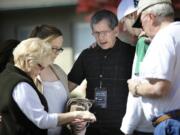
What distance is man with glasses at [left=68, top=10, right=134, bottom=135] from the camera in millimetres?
4000

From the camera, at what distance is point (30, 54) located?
11.2 feet

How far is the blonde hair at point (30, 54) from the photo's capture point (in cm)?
341

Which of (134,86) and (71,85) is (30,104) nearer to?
(134,86)

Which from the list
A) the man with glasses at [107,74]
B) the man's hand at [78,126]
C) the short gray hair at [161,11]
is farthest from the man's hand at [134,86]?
the man with glasses at [107,74]

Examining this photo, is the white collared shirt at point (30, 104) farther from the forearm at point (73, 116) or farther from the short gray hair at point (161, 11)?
the short gray hair at point (161, 11)

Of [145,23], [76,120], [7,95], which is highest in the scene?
[145,23]

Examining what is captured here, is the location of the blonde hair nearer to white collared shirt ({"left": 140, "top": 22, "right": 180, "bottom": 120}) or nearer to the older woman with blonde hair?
the older woman with blonde hair

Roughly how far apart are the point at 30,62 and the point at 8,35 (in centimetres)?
551

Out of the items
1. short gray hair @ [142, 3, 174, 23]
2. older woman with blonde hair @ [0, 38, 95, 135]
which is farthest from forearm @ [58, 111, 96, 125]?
short gray hair @ [142, 3, 174, 23]

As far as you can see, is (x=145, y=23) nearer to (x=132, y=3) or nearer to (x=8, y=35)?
(x=132, y=3)

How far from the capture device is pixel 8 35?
883cm

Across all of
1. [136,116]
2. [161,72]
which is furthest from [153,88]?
[136,116]

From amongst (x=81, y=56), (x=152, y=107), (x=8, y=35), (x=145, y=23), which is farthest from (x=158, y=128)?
(x=8, y=35)

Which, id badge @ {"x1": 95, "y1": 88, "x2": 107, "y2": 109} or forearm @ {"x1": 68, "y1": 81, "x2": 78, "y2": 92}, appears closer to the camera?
id badge @ {"x1": 95, "y1": 88, "x2": 107, "y2": 109}
